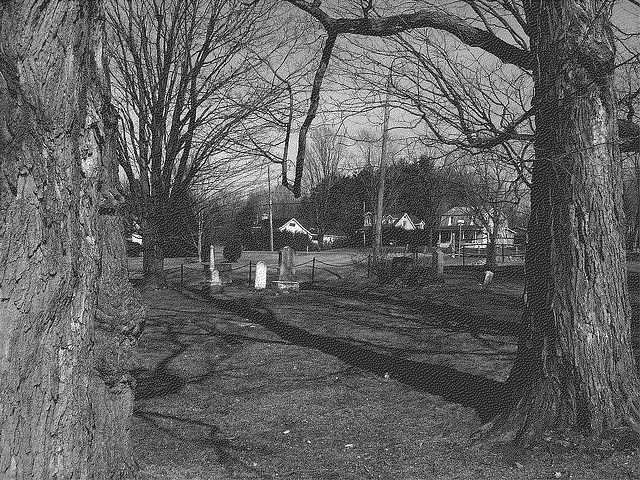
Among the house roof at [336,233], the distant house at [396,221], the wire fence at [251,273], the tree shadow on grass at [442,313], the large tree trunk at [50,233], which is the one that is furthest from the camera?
the house roof at [336,233]

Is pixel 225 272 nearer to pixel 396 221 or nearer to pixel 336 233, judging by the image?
pixel 396 221

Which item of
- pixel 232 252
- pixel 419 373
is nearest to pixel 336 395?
pixel 419 373

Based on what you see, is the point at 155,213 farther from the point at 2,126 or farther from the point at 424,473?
the point at 2,126

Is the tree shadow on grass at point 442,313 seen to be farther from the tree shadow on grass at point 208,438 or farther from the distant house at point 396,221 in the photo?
the distant house at point 396,221

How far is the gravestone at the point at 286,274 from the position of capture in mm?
19016

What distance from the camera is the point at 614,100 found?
5.62 meters

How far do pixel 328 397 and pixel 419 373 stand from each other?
1582 mm

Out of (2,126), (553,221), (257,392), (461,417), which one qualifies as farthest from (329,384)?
(2,126)

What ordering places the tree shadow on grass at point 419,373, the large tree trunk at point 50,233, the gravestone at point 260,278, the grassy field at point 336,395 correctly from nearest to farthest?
the large tree trunk at point 50,233
the grassy field at point 336,395
the tree shadow on grass at point 419,373
the gravestone at point 260,278

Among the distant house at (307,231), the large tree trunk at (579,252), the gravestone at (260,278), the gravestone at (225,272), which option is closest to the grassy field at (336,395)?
the large tree trunk at (579,252)

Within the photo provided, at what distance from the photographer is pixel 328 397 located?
7699mm

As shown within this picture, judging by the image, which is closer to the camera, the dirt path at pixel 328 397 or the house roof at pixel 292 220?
the dirt path at pixel 328 397

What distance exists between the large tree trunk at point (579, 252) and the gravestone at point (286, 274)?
1360cm

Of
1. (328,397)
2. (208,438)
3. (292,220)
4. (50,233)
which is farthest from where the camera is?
(292,220)
